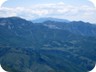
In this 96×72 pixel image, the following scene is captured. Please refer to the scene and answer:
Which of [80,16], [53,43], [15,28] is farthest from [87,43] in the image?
[80,16]

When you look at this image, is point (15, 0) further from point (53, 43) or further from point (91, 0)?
point (53, 43)

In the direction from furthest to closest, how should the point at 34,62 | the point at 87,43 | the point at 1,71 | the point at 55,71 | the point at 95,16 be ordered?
the point at 87,43 → the point at 34,62 → the point at 55,71 → the point at 95,16 → the point at 1,71

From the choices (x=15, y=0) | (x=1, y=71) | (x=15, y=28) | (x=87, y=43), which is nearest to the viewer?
(x=1, y=71)

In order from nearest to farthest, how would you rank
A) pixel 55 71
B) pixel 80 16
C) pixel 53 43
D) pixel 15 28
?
pixel 80 16, pixel 55 71, pixel 53 43, pixel 15 28

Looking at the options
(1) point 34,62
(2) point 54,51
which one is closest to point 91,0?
(1) point 34,62

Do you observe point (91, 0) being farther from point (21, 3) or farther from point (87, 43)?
point (87, 43)

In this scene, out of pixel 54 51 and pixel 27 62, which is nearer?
pixel 27 62

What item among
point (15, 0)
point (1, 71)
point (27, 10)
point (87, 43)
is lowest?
point (87, 43)

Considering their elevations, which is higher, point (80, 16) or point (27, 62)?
point (80, 16)

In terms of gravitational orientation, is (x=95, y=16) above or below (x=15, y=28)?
above
